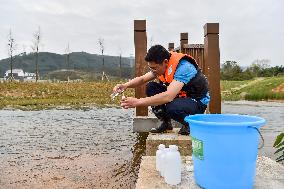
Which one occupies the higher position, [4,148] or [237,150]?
[237,150]

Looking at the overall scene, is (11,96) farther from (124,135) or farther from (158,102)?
(158,102)

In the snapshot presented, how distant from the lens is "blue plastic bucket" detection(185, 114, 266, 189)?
252 centimetres

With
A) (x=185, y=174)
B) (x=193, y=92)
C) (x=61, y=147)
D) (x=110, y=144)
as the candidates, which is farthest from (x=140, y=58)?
(x=185, y=174)

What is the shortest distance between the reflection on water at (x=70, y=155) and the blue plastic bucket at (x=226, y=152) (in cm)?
170

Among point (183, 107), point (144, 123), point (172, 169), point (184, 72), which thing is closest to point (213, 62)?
point (144, 123)

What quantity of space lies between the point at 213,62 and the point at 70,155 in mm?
2740

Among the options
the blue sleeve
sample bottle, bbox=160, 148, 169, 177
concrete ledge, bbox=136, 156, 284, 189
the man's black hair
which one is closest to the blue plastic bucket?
concrete ledge, bbox=136, 156, 284, 189

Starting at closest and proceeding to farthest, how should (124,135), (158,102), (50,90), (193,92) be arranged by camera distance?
(158,102), (193,92), (124,135), (50,90)

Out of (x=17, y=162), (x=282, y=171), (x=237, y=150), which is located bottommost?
(x=17, y=162)

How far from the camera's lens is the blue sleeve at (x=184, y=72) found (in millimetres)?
3749

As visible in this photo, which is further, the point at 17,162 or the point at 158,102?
the point at 17,162

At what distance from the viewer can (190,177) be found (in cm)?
309

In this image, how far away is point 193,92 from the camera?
4.17 m

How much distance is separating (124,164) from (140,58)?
2.23 metres
